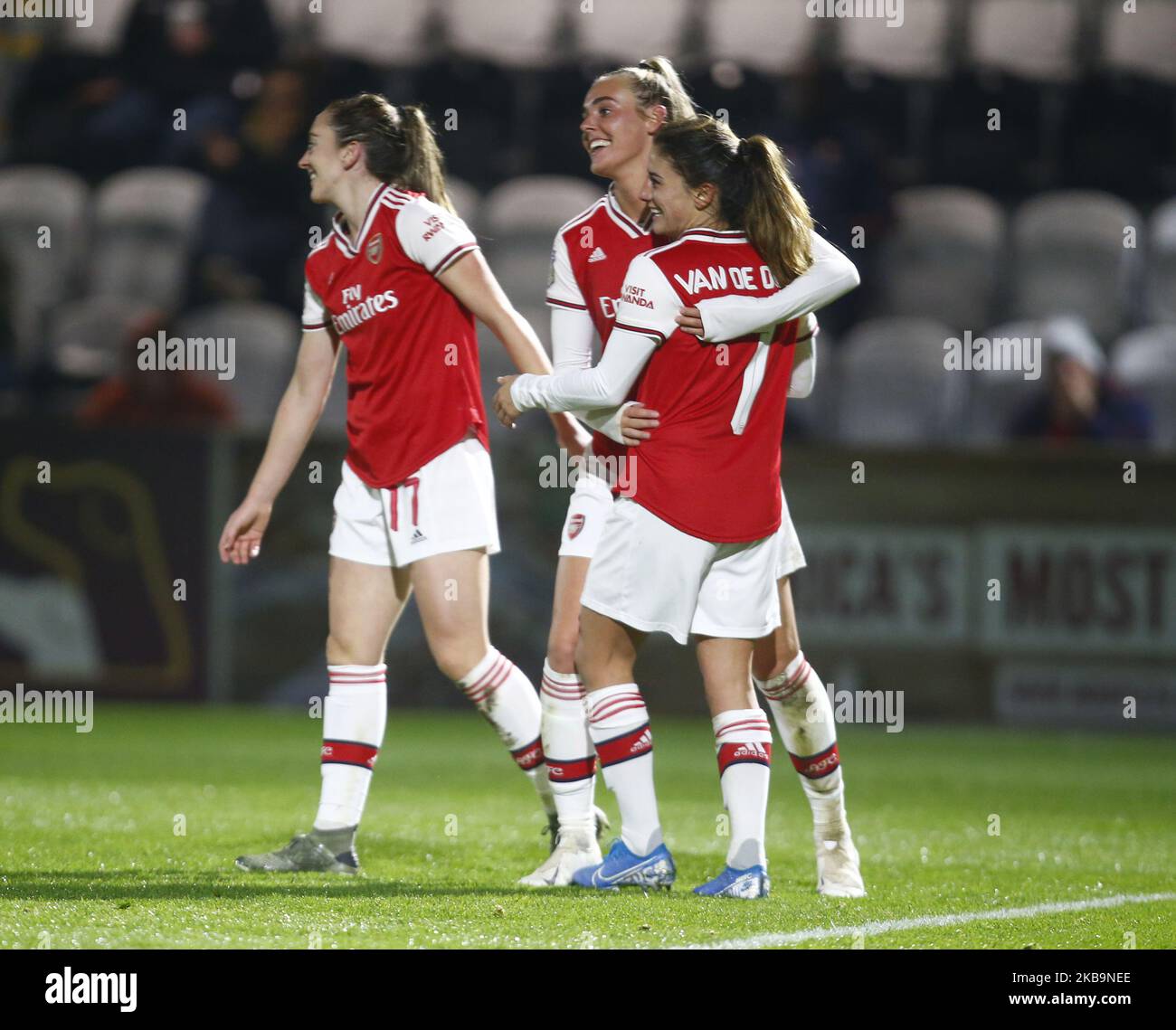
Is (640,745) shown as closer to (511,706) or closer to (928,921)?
(511,706)

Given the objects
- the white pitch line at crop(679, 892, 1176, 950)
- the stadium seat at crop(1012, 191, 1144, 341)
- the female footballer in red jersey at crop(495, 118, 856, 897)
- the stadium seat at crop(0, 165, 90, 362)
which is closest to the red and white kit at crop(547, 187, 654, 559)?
the female footballer in red jersey at crop(495, 118, 856, 897)

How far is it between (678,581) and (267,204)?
9.92 meters

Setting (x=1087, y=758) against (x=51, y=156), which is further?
(x=51, y=156)

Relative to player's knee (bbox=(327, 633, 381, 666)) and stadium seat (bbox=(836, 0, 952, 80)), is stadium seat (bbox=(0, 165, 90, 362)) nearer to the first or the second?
stadium seat (bbox=(836, 0, 952, 80))

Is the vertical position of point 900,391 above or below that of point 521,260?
below

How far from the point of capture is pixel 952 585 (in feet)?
34.2

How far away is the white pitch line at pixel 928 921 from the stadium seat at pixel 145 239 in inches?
423

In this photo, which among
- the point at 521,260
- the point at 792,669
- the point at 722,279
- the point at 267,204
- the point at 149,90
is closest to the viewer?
the point at 722,279

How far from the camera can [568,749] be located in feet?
16.8

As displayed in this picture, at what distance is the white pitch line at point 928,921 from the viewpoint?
3.88 metres

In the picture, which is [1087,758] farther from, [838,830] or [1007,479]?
[838,830]

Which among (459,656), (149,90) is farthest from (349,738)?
(149,90)
